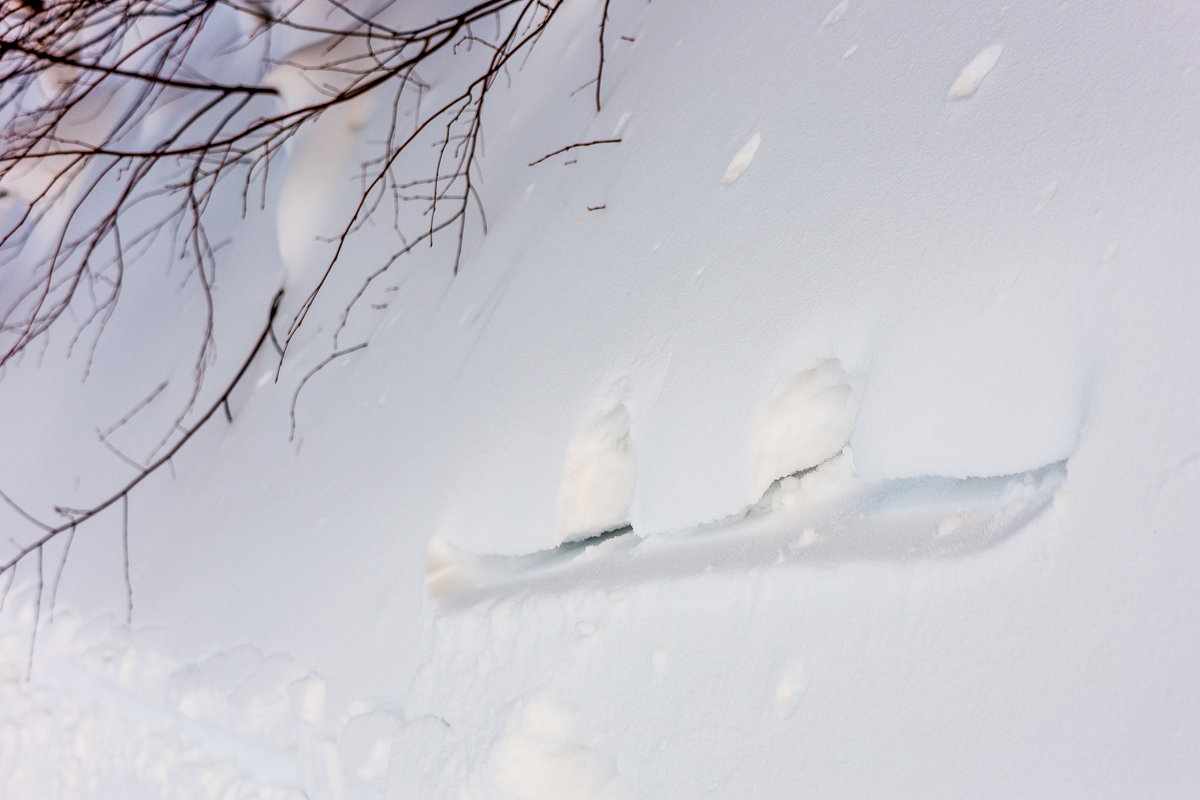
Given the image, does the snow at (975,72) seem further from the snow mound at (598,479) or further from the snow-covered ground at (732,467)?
the snow mound at (598,479)

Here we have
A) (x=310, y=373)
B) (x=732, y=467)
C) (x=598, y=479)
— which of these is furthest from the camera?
(x=310, y=373)

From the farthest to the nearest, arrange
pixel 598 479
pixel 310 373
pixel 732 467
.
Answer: pixel 310 373
pixel 598 479
pixel 732 467

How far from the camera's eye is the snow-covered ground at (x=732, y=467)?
87 centimetres

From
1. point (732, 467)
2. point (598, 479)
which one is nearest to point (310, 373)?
point (598, 479)

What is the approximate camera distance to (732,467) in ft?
3.92

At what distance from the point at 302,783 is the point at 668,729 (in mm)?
873

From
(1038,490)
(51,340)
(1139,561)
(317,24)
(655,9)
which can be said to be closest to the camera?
(1139,561)

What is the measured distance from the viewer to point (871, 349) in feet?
3.55

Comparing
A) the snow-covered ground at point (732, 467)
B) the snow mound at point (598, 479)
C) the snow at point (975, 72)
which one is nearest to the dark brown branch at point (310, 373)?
the snow-covered ground at point (732, 467)

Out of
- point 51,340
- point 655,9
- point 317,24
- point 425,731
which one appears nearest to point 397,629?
point 425,731

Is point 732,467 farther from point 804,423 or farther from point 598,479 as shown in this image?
point 598,479

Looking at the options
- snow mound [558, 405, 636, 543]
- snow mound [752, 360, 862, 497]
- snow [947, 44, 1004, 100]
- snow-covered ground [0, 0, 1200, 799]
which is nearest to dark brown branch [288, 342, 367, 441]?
snow-covered ground [0, 0, 1200, 799]

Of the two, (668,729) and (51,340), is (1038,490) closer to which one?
(668,729)

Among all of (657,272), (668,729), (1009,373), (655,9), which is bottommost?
(668,729)
